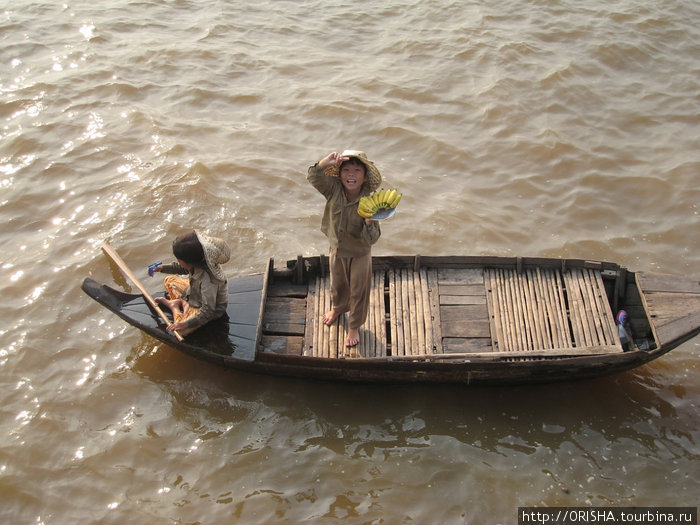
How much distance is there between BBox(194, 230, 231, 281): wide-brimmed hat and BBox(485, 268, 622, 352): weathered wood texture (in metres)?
2.54

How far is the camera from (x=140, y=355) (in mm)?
6305

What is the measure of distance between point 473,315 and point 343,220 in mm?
1745

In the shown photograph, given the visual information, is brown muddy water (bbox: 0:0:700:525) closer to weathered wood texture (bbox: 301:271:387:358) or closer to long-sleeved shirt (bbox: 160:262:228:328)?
weathered wood texture (bbox: 301:271:387:358)

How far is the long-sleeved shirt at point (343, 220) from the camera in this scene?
4871 mm

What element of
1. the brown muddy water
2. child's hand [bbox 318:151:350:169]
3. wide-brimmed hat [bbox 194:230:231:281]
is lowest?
the brown muddy water

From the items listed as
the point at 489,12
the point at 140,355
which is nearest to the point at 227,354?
the point at 140,355

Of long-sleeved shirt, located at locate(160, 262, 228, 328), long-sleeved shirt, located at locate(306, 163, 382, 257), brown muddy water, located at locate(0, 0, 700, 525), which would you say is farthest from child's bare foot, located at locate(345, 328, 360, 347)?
long-sleeved shirt, located at locate(160, 262, 228, 328)

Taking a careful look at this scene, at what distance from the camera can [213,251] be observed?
529 cm

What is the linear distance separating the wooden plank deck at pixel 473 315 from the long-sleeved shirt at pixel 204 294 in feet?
2.43

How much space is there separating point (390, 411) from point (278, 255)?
2672mm

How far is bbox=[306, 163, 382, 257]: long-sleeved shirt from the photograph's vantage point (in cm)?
487

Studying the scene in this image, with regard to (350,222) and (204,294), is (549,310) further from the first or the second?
(204,294)

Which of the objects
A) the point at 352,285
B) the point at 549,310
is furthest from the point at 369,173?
the point at 549,310

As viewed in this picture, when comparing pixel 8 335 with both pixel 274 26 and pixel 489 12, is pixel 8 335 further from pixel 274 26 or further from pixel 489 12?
pixel 489 12
